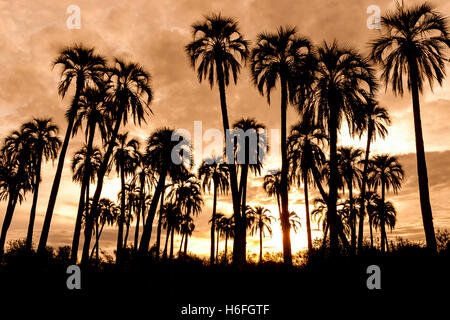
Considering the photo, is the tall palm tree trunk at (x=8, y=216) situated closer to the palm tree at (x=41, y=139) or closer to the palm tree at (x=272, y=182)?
the palm tree at (x=41, y=139)

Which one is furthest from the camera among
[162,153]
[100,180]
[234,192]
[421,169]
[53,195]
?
[162,153]

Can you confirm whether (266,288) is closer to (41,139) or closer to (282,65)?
(282,65)

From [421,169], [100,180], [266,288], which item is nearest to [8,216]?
[100,180]

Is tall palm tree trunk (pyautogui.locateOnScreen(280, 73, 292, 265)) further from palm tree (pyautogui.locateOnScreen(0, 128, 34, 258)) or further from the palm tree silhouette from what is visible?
palm tree (pyautogui.locateOnScreen(0, 128, 34, 258))

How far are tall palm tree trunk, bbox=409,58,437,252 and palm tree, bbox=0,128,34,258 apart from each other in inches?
1366

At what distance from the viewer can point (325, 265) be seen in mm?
15016

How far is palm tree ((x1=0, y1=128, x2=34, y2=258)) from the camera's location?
34.6 m

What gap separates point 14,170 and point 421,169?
135 ft

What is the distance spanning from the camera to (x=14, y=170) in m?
38.2

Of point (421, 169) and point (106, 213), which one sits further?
point (106, 213)

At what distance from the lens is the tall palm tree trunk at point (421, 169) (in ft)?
59.2

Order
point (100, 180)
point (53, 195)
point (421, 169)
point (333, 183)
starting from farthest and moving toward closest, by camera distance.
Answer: point (100, 180) < point (53, 195) < point (333, 183) < point (421, 169)

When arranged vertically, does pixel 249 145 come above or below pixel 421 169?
above

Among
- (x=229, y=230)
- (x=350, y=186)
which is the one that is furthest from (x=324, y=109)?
(x=229, y=230)
